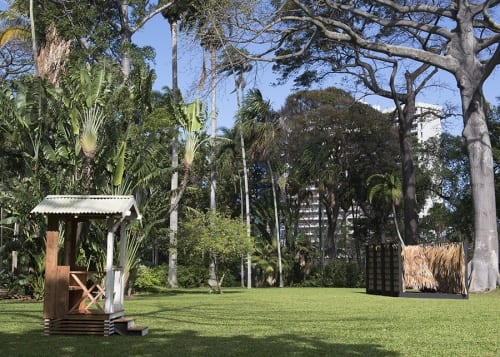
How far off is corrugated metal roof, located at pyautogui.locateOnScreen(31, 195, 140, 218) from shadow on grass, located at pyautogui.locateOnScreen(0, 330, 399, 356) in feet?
6.65

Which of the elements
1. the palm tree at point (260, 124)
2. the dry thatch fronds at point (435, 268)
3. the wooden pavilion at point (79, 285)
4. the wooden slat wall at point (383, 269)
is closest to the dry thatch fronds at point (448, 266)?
the dry thatch fronds at point (435, 268)

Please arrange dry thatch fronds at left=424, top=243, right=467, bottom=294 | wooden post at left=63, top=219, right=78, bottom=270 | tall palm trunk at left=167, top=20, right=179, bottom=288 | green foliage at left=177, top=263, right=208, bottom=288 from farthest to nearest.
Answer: green foliage at left=177, top=263, right=208, bottom=288, tall palm trunk at left=167, top=20, right=179, bottom=288, dry thatch fronds at left=424, top=243, right=467, bottom=294, wooden post at left=63, top=219, right=78, bottom=270

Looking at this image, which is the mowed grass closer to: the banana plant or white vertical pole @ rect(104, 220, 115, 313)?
white vertical pole @ rect(104, 220, 115, 313)

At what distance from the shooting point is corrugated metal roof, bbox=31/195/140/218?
31.9 feet

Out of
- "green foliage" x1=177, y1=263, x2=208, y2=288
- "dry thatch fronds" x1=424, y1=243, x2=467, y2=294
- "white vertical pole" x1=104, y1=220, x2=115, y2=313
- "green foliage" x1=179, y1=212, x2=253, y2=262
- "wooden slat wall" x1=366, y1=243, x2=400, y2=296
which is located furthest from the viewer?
"green foliage" x1=177, y1=263, x2=208, y2=288

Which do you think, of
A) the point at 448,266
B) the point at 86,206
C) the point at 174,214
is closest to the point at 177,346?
the point at 86,206

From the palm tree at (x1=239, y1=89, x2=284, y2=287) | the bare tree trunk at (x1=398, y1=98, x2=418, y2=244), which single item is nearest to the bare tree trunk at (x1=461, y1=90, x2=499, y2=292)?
the bare tree trunk at (x1=398, y1=98, x2=418, y2=244)

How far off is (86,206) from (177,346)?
335cm

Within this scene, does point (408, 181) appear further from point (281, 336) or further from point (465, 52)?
point (281, 336)

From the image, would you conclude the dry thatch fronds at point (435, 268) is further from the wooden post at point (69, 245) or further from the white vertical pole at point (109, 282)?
the wooden post at point (69, 245)

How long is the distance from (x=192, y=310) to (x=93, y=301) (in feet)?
15.2

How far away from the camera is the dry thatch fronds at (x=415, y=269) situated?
21.1 meters

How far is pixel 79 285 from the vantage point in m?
9.84

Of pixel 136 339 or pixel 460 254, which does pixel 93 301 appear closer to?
pixel 136 339
